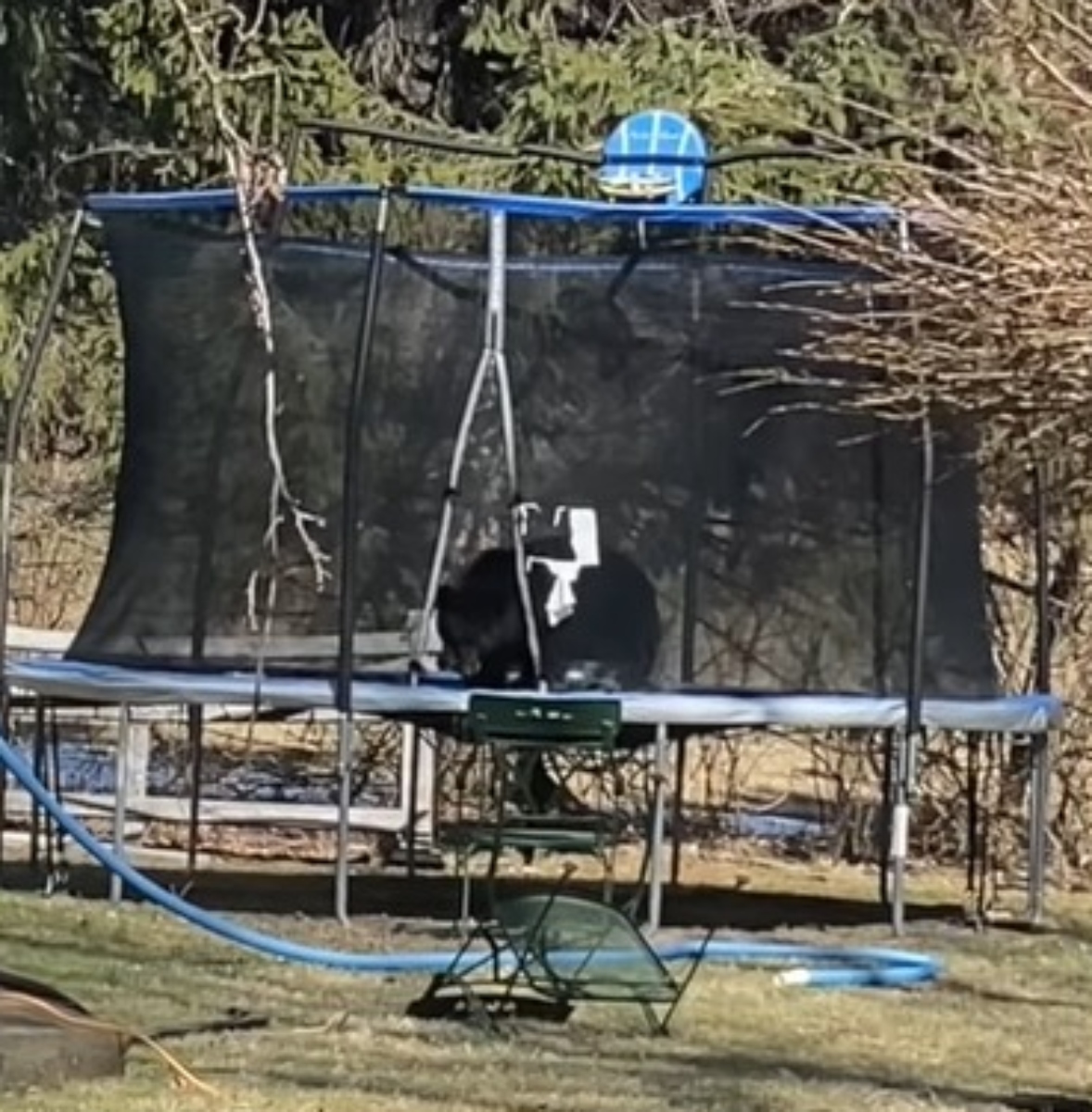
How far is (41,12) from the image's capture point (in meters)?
16.5

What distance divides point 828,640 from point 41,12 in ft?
19.8

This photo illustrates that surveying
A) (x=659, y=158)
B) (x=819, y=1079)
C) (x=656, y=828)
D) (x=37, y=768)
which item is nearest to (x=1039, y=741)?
(x=656, y=828)

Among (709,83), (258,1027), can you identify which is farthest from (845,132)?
(258,1027)

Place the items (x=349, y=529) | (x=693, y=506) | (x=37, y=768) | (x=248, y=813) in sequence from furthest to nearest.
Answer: (x=248, y=813) < (x=37, y=768) < (x=693, y=506) < (x=349, y=529)

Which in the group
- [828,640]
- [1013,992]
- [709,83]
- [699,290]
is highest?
[709,83]

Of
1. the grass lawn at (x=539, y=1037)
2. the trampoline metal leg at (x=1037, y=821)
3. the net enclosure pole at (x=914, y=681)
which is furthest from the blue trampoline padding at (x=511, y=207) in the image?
the grass lawn at (x=539, y=1037)

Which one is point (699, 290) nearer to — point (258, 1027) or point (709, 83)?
point (709, 83)

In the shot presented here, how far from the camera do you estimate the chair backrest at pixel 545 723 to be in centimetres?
1072

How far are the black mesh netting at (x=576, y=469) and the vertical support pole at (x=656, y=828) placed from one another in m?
0.45

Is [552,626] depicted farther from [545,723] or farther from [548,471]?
[545,723]

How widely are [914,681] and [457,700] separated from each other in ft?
5.24

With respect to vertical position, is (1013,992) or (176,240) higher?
(176,240)

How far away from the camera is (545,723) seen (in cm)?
1071

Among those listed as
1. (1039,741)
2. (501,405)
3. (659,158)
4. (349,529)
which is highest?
(659,158)
